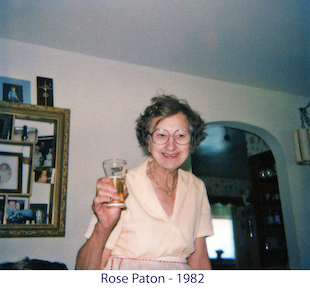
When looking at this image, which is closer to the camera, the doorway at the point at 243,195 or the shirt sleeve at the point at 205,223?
the shirt sleeve at the point at 205,223

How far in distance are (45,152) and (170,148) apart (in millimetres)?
1032

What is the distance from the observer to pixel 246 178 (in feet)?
20.7

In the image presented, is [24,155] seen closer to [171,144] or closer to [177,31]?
[171,144]

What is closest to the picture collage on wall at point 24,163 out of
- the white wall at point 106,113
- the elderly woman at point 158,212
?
the white wall at point 106,113

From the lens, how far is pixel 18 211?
1744 mm

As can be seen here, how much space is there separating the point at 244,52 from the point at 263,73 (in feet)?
1.47

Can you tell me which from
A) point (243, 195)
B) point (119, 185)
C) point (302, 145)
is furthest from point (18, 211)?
point (243, 195)

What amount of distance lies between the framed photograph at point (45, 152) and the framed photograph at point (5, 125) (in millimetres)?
192

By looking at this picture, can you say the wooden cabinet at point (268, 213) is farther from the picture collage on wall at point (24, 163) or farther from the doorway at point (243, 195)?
the picture collage on wall at point (24, 163)

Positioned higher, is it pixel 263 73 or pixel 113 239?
pixel 263 73

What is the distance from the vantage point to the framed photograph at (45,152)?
187 cm

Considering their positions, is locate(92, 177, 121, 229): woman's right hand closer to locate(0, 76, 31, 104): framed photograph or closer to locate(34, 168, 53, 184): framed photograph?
locate(34, 168, 53, 184): framed photograph
